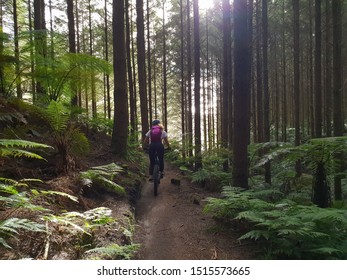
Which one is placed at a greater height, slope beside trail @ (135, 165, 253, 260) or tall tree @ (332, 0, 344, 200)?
tall tree @ (332, 0, 344, 200)

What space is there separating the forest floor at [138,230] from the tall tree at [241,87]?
1459 mm

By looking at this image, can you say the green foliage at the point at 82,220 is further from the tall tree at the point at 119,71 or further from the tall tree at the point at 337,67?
the tall tree at the point at 337,67

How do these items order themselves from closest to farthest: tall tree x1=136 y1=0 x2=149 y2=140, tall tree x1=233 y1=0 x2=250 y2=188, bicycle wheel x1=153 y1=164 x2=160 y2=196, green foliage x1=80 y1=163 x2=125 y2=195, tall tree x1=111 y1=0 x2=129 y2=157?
green foliage x1=80 y1=163 x2=125 y2=195
tall tree x1=233 y1=0 x2=250 y2=188
bicycle wheel x1=153 y1=164 x2=160 y2=196
tall tree x1=111 y1=0 x2=129 y2=157
tall tree x1=136 y1=0 x2=149 y2=140

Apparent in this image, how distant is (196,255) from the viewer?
160 inches

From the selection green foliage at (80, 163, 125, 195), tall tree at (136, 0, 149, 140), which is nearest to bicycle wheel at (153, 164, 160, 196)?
green foliage at (80, 163, 125, 195)

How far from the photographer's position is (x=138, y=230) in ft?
16.5

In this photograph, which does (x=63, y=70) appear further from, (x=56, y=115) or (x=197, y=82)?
(x=197, y=82)

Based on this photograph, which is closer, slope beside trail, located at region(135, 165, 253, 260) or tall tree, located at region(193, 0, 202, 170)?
slope beside trail, located at region(135, 165, 253, 260)

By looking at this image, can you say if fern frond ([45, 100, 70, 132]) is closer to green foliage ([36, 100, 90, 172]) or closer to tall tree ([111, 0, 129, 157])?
green foliage ([36, 100, 90, 172])

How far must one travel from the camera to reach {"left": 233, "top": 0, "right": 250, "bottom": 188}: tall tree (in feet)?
20.6

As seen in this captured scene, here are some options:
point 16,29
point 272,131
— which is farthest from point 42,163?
point 272,131

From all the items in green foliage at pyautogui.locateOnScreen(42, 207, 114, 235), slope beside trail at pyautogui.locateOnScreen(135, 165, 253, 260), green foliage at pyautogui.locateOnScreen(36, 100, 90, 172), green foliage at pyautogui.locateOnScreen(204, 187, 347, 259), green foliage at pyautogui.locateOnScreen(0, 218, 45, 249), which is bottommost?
slope beside trail at pyautogui.locateOnScreen(135, 165, 253, 260)

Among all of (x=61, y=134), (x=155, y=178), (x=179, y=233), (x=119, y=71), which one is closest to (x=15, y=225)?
(x=179, y=233)

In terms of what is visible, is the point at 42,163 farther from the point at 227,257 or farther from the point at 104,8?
the point at 104,8
